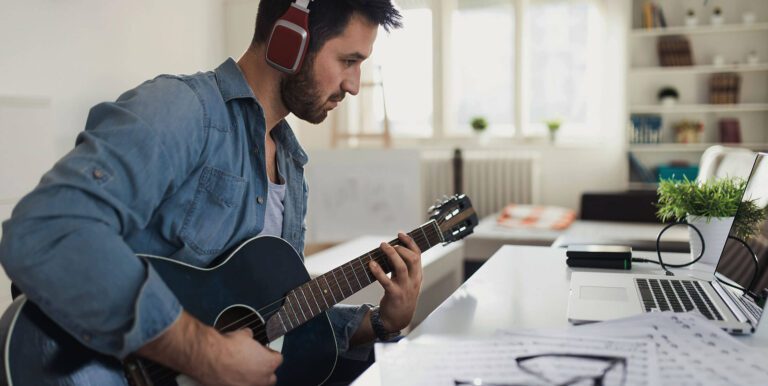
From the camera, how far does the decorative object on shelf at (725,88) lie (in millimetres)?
4598

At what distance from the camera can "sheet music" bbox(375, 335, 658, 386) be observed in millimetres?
681

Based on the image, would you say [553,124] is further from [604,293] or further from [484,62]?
[604,293]

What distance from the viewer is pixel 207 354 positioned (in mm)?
885

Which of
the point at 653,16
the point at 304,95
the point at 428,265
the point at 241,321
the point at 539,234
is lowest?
the point at 539,234

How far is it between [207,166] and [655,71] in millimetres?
4308

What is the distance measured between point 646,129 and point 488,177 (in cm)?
118

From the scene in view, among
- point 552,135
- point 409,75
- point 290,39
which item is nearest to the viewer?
point 290,39

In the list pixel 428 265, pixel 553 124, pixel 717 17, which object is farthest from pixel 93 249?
pixel 717 17

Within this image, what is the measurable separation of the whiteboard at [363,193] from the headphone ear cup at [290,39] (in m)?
3.04

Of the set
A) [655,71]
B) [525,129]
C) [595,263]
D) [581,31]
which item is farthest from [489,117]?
[595,263]

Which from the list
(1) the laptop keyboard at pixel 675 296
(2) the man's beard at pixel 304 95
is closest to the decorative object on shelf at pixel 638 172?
(1) the laptop keyboard at pixel 675 296

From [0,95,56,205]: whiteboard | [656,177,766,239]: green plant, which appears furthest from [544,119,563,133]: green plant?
[656,177,766,239]: green plant

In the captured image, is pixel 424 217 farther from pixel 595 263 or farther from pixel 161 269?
pixel 161 269

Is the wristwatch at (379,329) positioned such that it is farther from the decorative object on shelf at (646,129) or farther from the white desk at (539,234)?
the decorative object on shelf at (646,129)
